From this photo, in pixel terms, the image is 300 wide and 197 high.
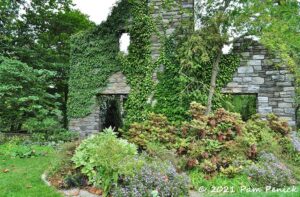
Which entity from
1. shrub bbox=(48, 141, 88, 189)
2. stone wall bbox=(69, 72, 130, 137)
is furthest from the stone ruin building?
shrub bbox=(48, 141, 88, 189)

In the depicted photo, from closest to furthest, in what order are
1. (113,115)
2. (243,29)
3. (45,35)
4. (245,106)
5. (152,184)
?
(152,184) → (243,29) → (113,115) → (45,35) → (245,106)

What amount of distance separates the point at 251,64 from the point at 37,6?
9.72 meters

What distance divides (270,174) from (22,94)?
8.30 metres

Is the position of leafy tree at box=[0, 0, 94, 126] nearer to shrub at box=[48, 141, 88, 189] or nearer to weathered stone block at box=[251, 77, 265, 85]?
shrub at box=[48, 141, 88, 189]

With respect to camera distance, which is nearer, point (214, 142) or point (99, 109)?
point (214, 142)

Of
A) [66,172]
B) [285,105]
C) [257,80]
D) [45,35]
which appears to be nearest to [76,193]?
[66,172]

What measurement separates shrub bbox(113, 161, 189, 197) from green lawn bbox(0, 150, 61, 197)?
1098 mm

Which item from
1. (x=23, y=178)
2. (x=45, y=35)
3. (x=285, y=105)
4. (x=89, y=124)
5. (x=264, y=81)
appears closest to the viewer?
(x=23, y=178)

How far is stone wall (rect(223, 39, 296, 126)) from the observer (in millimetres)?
9430

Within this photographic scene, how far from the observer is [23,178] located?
220 inches

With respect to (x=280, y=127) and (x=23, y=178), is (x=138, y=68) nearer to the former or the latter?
(x=280, y=127)

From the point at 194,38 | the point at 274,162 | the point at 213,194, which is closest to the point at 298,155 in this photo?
the point at 274,162

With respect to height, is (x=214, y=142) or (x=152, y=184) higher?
(x=214, y=142)

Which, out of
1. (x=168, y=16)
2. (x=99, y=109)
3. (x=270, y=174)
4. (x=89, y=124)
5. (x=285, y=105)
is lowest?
(x=270, y=174)
